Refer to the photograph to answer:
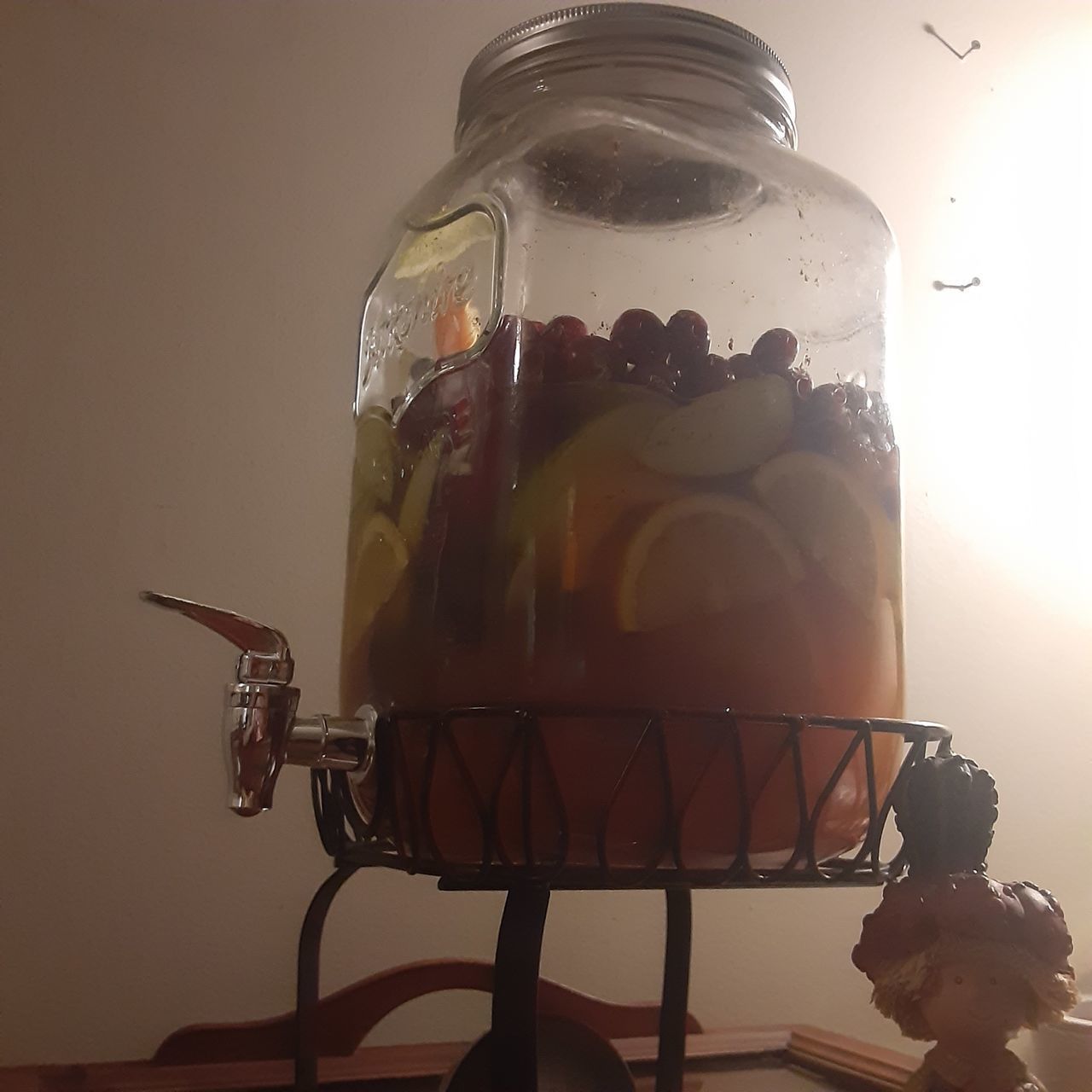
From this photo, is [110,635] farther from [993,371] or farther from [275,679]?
[993,371]

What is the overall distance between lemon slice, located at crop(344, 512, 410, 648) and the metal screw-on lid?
23cm

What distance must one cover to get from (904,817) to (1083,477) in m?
0.70

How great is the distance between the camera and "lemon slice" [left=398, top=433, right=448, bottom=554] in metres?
0.44

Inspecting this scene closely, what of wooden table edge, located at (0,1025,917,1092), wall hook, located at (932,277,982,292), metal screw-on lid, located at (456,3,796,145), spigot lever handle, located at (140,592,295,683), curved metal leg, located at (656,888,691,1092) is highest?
wall hook, located at (932,277,982,292)

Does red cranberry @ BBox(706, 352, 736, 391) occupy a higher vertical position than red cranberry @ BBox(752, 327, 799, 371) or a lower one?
lower

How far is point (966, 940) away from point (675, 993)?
0.25 meters

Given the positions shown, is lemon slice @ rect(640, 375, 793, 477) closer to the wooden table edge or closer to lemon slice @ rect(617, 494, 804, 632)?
lemon slice @ rect(617, 494, 804, 632)

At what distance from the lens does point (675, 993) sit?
597 mm

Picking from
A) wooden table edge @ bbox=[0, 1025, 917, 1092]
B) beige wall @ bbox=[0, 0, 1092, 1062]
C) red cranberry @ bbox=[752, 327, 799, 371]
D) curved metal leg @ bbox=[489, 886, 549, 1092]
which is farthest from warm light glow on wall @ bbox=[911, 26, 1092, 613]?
curved metal leg @ bbox=[489, 886, 549, 1092]

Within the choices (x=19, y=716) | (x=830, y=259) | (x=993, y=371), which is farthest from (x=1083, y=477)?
(x=19, y=716)

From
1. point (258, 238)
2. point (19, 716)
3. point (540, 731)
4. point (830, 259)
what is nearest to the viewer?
point (540, 731)

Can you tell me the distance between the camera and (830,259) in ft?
1.72

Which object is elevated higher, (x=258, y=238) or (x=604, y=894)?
(x=258, y=238)

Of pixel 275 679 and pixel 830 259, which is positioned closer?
pixel 275 679
